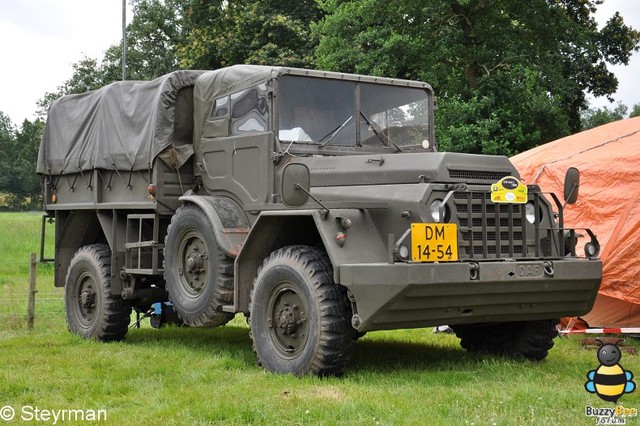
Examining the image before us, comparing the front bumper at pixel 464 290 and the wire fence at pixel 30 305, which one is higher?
the front bumper at pixel 464 290

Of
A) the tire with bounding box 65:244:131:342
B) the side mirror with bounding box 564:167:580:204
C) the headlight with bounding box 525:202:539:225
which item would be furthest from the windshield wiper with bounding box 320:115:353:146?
the tire with bounding box 65:244:131:342

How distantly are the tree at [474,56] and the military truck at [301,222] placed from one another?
10913 millimetres

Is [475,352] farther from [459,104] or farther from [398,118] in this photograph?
[459,104]

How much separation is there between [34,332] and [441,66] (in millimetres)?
13663

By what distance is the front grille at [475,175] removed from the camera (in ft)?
26.3

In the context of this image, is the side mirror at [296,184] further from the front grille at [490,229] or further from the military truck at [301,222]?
the front grille at [490,229]

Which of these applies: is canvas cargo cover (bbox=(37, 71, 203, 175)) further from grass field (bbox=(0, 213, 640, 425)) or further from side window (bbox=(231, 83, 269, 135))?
grass field (bbox=(0, 213, 640, 425))

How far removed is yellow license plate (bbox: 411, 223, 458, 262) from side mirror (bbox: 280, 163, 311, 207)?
0.92 meters

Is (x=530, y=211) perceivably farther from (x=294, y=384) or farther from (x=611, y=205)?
(x=611, y=205)

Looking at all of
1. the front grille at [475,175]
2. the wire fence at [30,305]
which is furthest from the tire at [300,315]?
the wire fence at [30,305]

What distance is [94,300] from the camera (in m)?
11.4

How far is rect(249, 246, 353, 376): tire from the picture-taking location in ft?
25.3

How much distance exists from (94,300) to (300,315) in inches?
162

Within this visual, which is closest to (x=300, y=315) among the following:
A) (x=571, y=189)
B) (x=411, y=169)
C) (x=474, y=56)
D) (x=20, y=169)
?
(x=411, y=169)
